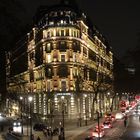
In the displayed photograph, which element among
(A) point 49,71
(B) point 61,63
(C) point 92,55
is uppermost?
(C) point 92,55

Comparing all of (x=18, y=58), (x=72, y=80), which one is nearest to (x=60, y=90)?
(x=72, y=80)

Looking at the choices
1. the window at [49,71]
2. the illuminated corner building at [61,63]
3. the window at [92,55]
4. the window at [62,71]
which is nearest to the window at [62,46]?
Answer: the illuminated corner building at [61,63]

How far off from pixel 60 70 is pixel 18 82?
101439 millimetres

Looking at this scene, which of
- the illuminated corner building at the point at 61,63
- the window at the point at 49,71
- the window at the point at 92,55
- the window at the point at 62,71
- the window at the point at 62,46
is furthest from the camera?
the window at the point at 92,55

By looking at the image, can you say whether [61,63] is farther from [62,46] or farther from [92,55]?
[92,55]

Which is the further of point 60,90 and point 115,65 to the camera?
point 115,65

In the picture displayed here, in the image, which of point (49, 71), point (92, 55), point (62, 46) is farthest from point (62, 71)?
point (92, 55)

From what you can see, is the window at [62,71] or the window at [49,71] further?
the window at [62,71]

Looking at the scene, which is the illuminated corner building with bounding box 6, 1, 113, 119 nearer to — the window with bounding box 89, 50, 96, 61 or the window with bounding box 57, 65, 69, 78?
the window with bounding box 57, 65, 69, 78

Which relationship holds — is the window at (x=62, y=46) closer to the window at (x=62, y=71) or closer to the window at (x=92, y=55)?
the window at (x=62, y=71)

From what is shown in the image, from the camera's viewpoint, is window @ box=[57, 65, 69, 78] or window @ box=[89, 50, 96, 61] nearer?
window @ box=[57, 65, 69, 78]

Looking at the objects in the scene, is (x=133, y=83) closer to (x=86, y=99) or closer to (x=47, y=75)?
(x=86, y=99)

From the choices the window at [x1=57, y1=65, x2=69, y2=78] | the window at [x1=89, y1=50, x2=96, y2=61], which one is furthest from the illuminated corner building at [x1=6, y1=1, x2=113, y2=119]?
the window at [x1=89, y1=50, x2=96, y2=61]

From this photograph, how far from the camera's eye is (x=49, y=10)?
118188 mm
